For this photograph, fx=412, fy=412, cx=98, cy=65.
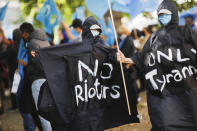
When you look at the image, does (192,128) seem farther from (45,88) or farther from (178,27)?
(45,88)

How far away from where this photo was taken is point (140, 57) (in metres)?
5.45

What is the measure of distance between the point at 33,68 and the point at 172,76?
2.21m

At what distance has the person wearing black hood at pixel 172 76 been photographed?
198 inches

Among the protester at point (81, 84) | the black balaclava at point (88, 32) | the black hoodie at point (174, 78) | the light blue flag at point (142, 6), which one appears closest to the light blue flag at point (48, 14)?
the light blue flag at point (142, 6)

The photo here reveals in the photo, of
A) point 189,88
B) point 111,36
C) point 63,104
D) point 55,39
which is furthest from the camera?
point 111,36

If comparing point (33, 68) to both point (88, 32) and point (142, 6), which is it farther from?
point (142, 6)

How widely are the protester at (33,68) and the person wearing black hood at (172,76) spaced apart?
5.33 feet

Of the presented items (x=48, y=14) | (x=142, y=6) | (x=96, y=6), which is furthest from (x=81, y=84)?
(x=96, y=6)

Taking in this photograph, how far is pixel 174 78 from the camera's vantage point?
200 inches

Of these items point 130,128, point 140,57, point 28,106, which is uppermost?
point 140,57

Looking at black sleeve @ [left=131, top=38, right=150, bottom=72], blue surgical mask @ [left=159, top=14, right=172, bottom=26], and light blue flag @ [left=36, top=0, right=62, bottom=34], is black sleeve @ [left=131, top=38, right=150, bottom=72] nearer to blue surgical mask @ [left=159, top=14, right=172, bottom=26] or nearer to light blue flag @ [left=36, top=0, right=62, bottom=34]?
blue surgical mask @ [left=159, top=14, right=172, bottom=26]

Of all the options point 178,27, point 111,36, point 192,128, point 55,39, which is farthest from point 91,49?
point 111,36

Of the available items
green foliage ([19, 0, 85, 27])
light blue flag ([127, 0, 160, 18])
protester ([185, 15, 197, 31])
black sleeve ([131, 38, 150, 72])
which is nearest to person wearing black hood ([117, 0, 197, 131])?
black sleeve ([131, 38, 150, 72])

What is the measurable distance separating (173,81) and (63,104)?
4.81ft
